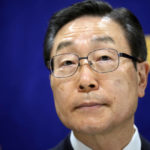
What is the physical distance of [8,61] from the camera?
1.84 meters

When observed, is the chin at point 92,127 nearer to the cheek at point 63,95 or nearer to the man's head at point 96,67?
the man's head at point 96,67

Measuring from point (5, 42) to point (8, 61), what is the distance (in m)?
0.16

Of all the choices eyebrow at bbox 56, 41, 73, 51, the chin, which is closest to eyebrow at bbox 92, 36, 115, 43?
eyebrow at bbox 56, 41, 73, 51

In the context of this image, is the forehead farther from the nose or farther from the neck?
the neck

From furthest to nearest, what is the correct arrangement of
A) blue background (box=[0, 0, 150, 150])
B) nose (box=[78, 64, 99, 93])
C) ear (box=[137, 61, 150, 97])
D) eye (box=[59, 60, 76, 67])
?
blue background (box=[0, 0, 150, 150]), ear (box=[137, 61, 150, 97]), eye (box=[59, 60, 76, 67]), nose (box=[78, 64, 99, 93])

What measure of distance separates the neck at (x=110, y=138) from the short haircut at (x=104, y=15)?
0.38 metres

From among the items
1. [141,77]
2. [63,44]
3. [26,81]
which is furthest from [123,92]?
[26,81]

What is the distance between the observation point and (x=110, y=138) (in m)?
1.12

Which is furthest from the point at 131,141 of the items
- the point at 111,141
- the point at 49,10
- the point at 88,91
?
the point at 49,10

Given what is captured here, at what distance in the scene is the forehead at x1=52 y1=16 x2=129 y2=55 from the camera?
1.08 meters

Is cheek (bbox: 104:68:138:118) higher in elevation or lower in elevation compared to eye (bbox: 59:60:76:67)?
lower

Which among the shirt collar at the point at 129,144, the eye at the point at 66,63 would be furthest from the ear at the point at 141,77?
the eye at the point at 66,63

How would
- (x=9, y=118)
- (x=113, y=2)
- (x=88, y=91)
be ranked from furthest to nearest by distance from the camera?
(x=9, y=118) → (x=113, y=2) → (x=88, y=91)

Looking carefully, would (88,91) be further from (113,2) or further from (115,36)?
(113,2)
